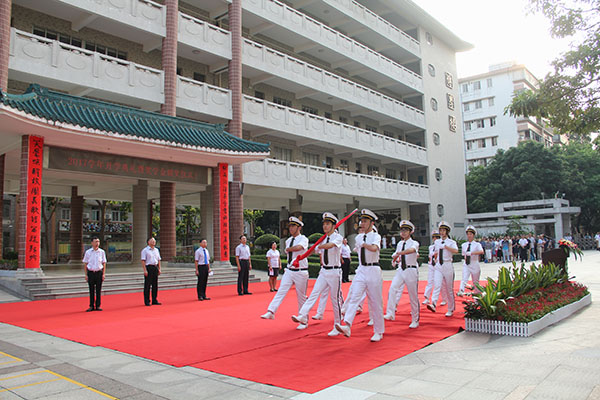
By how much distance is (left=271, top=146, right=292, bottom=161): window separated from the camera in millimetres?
27028

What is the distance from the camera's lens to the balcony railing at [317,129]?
77.0 feet

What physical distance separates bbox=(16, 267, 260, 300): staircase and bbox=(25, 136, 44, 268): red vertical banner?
747 mm

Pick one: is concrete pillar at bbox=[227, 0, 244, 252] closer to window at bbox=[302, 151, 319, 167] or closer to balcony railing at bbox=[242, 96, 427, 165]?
balcony railing at bbox=[242, 96, 427, 165]

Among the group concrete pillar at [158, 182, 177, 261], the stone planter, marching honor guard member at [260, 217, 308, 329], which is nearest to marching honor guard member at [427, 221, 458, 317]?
the stone planter

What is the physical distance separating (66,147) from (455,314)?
12710 millimetres

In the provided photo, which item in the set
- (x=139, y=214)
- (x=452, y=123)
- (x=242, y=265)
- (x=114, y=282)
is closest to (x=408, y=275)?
(x=242, y=265)

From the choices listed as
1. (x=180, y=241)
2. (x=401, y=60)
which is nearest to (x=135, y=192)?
(x=180, y=241)

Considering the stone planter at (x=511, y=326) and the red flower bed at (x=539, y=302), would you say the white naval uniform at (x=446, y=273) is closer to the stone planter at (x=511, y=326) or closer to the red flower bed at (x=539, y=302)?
the red flower bed at (x=539, y=302)

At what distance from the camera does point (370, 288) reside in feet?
23.1

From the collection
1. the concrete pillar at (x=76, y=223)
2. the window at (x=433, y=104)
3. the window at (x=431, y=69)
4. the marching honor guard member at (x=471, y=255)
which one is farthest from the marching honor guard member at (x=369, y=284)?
the window at (x=431, y=69)

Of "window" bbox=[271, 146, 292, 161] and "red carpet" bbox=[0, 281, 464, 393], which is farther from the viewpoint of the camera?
"window" bbox=[271, 146, 292, 161]

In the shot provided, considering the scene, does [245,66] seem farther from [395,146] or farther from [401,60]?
[401,60]

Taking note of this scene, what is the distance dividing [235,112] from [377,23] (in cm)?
1572

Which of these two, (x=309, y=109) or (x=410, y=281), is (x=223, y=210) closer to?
(x=410, y=281)
